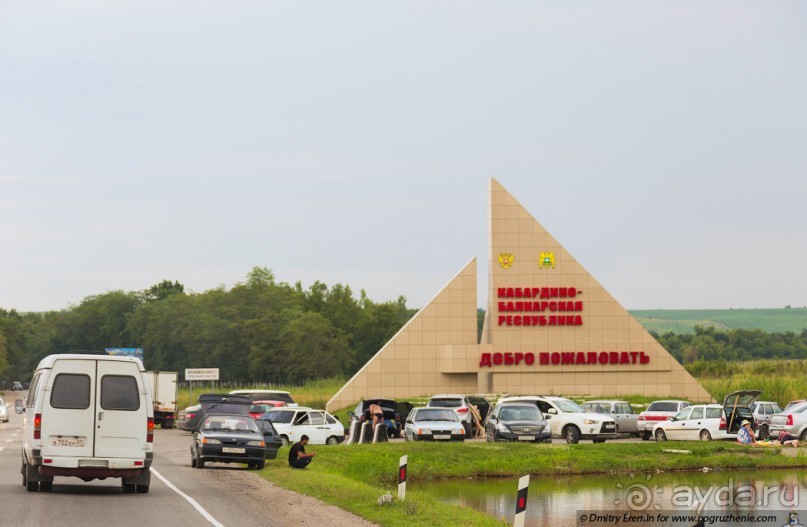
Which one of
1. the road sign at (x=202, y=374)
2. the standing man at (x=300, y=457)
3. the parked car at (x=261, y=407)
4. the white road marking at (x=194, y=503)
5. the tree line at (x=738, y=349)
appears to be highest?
the tree line at (x=738, y=349)

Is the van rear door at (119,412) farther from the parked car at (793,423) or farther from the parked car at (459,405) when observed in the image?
the parked car at (793,423)

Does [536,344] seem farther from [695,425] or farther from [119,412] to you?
[119,412]

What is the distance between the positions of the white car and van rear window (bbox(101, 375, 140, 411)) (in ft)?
86.1

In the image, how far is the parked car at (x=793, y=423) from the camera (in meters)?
41.0

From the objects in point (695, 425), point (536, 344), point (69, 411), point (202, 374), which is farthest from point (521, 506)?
point (536, 344)


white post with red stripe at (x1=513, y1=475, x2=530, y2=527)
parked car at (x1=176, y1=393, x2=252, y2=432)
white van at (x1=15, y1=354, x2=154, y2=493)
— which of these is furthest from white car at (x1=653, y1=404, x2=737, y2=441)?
white post with red stripe at (x1=513, y1=475, x2=530, y2=527)

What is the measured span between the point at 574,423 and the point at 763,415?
353 inches

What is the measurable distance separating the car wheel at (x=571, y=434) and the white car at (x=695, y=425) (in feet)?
15.3

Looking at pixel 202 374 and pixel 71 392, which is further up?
pixel 202 374

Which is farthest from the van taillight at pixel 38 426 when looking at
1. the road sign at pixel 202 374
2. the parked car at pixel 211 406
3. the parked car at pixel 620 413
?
the road sign at pixel 202 374

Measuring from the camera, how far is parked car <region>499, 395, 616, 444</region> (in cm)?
4156

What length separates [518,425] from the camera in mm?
38750

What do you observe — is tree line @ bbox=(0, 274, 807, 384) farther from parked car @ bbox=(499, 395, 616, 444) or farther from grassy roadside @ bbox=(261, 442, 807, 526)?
grassy roadside @ bbox=(261, 442, 807, 526)

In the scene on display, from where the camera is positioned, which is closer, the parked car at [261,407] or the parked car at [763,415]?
the parked car at [763,415]
